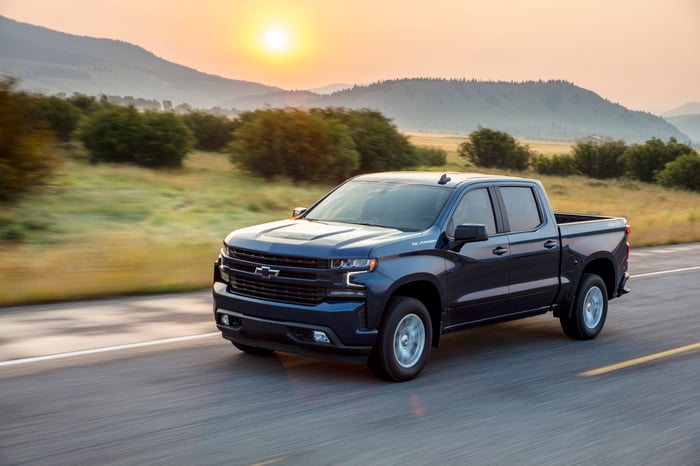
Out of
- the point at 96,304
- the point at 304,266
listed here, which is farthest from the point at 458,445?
the point at 96,304

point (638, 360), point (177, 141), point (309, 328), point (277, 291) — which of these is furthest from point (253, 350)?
point (177, 141)

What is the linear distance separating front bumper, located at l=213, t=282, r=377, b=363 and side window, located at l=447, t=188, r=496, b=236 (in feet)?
4.74

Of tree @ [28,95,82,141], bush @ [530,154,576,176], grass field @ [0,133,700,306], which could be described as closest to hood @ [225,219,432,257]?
grass field @ [0,133,700,306]

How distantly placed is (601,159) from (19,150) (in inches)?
2814

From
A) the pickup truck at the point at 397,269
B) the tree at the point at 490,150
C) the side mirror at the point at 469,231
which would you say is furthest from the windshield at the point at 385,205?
the tree at the point at 490,150

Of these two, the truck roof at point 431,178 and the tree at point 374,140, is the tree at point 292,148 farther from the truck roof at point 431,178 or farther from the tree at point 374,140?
the truck roof at point 431,178

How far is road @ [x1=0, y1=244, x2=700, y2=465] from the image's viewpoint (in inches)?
224

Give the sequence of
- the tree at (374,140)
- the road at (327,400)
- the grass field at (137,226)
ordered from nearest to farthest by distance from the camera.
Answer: the road at (327,400), the grass field at (137,226), the tree at (374,140)

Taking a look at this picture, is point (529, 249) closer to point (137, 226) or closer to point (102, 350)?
point (102, 350)

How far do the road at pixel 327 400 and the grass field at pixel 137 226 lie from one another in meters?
2.01

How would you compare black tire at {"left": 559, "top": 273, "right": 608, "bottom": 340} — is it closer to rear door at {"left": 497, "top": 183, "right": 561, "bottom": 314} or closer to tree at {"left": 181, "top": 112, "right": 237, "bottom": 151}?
rear door at {"left": 497, "top": 183, "right": 561, "bottom": 314}

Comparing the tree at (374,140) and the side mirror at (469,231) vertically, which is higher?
the tree at (374,140)

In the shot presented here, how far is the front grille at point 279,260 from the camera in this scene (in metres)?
7.14

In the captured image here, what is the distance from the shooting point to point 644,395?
7.46 metres
